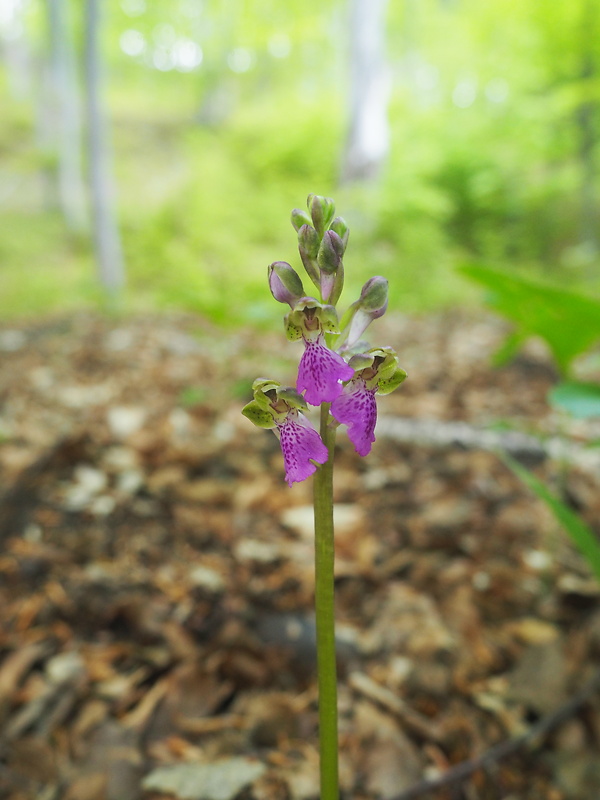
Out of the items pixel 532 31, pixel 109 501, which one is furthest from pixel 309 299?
pixel 532 31

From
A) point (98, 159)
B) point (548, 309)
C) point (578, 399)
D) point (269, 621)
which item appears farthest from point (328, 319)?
point (98, 159)

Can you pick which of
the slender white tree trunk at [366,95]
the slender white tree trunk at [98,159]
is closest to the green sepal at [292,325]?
the slender white tree trunk at [98,159]

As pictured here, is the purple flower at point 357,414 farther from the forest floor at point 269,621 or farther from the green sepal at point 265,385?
the forest floor at point 269,621

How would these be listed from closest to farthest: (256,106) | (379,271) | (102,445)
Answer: (102,445)
(379,271)
(256,106)

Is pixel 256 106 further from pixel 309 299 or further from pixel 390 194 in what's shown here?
pixel 309 299

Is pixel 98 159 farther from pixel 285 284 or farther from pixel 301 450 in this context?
pixel 301 450

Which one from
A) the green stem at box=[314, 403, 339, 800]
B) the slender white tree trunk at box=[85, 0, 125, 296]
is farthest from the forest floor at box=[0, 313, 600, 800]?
the slender white tree trunk at box=[85, 0, 125, 296]
